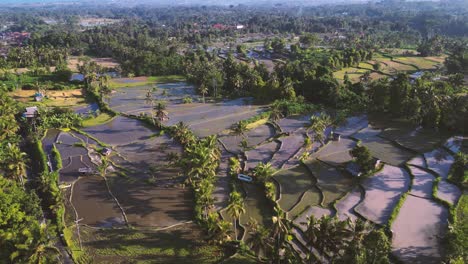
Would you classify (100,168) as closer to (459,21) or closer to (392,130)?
(392,130)

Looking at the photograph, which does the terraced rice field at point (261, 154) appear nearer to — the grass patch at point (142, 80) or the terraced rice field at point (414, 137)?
the terraced rice field at point (414, 137)

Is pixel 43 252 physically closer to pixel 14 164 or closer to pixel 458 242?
pixel 14 164

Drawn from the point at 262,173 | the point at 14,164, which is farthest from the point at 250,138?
the point at 14,164

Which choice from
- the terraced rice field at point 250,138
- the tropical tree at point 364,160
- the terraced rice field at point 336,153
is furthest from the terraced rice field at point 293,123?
the tropical tree at point 364,160

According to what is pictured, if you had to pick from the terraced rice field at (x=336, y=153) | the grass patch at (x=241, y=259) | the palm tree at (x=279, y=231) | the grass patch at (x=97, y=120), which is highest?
the palm tree at (x=279, y=231)

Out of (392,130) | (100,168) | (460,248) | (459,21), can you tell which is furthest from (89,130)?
(459,21)

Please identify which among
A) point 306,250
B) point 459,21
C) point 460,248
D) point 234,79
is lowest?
point 306,250
